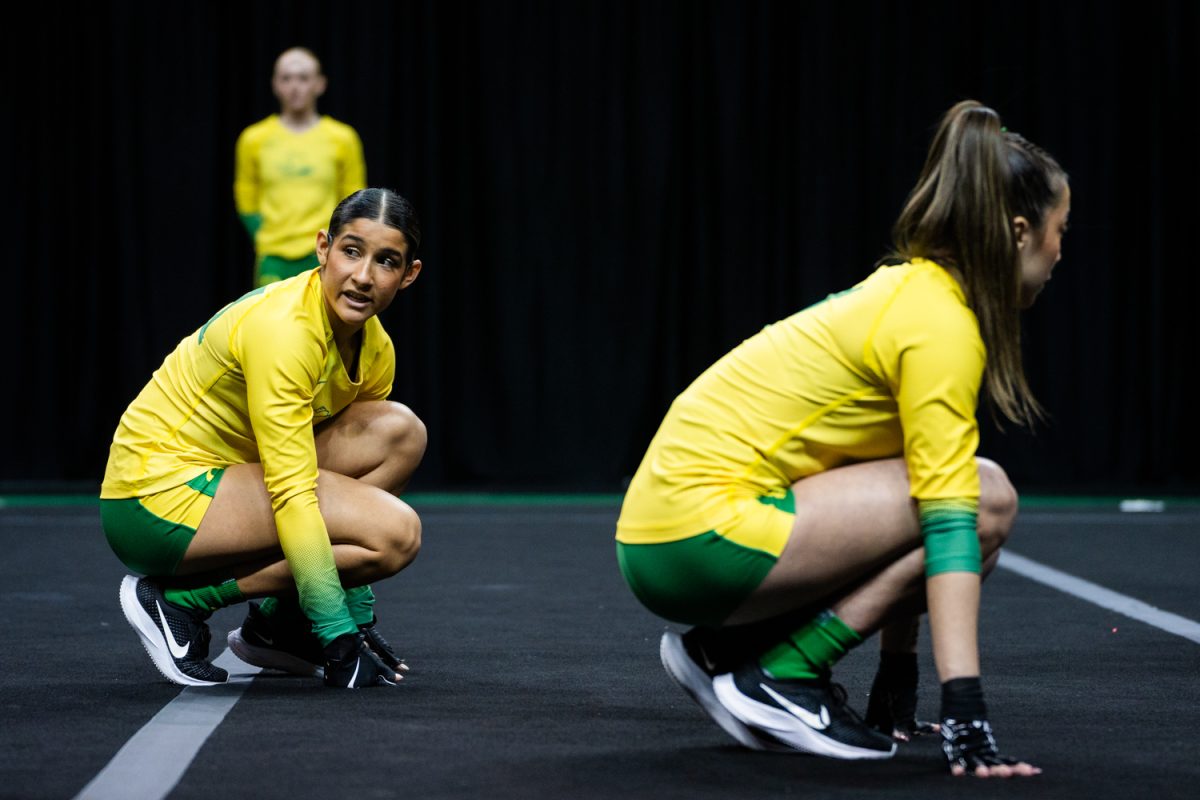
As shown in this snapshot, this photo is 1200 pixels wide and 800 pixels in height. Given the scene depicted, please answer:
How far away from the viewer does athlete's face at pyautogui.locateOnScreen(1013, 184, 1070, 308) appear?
89.0 inches

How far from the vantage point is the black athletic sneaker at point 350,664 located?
9.39 ft

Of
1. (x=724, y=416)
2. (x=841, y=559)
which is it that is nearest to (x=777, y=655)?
(x=841, y=559)

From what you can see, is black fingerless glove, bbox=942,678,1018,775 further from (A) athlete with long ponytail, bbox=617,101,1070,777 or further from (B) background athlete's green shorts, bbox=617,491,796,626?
(B) background athlete's green shorts, bbox=617,491,796,626

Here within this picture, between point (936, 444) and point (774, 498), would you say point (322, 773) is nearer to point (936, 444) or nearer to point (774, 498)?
point (774, 498)

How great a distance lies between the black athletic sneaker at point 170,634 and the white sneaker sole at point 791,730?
1040mm

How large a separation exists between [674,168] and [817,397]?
18.9 ft

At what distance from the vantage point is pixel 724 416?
234 cm

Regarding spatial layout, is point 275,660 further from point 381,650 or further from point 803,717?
point 803,717

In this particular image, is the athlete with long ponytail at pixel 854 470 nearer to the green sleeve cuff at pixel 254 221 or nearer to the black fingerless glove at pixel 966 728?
the black fingerless glove at pixel 966 728

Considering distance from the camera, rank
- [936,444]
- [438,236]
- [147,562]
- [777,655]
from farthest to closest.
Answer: [438,236] < [147,562] < [777,655] < [936,444]

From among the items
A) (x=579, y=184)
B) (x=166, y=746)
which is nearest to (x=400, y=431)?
(x=166, y=746)

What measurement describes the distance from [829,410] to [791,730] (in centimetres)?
42

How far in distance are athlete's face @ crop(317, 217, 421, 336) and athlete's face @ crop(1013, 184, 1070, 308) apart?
1056 millimetres

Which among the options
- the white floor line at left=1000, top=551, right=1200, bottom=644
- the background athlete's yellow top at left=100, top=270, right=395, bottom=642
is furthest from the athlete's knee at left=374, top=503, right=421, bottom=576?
the white floor line at left=1000, top=551, right=1200, bottom=644
